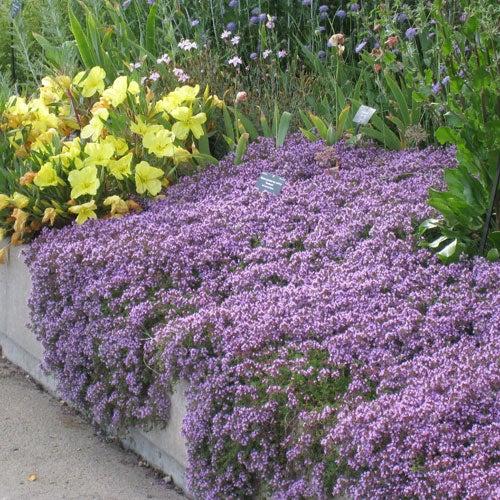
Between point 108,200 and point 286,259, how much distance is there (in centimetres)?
127

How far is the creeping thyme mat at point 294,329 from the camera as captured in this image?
104 inches

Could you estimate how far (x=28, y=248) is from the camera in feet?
15.3

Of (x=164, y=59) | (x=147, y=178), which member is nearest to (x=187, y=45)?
(x=164, y=59)

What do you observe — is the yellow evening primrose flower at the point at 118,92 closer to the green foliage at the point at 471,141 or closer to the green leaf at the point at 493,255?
the green foliage at the point at 471,141

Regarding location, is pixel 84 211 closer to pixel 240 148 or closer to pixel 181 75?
pixel 240 148

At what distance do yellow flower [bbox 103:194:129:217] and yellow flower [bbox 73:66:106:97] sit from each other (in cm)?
92

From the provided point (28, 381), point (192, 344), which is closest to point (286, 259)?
point (192, 344)

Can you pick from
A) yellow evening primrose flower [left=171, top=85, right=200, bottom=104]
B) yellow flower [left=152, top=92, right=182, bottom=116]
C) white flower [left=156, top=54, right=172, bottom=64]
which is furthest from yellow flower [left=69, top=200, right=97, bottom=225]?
white flower [left=156, top=54, right=172, bottom=64]

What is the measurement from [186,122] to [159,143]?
29 cm

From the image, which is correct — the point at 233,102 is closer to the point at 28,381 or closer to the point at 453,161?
the point at 453,161

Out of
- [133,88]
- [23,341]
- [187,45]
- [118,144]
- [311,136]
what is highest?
[133,88]

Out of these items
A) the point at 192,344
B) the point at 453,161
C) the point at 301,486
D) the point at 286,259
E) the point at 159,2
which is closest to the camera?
the point at 301,486

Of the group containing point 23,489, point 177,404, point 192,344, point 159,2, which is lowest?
point 23,489

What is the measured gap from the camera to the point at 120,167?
193 inches
